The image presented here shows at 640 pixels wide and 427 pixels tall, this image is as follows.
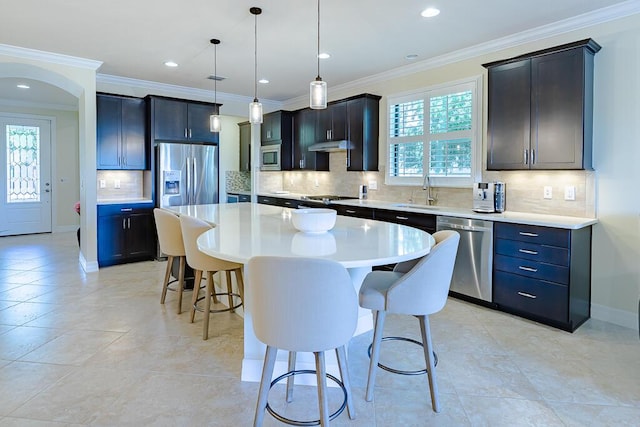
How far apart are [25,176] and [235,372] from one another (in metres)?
7.80

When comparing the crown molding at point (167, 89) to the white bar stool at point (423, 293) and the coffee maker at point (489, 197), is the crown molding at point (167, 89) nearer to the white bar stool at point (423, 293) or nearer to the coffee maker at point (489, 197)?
the coffee maker at point (489, 197)

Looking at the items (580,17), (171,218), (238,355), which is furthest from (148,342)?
(580,17)

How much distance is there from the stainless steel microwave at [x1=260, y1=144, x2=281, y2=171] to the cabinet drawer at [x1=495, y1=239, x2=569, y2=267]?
4.11 m

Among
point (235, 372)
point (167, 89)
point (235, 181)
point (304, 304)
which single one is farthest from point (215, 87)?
point (304, 304)

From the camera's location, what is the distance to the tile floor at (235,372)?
2082mm

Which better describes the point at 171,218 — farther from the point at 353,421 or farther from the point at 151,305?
the point at 353,421

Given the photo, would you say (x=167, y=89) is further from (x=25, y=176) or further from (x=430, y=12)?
(x=430, y=12)

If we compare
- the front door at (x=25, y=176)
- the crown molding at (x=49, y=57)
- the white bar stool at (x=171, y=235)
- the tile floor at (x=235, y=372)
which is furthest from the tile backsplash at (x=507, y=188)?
the front door at (x=25, y=176)

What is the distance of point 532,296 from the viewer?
3.39 meters

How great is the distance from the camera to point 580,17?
3.45m

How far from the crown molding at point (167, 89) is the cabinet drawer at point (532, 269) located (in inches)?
198

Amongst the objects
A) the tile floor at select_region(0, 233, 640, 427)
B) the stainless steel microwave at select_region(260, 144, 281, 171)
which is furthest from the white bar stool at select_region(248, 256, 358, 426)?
the stainless steel microwave at select_region(260, 144, 281, 171)

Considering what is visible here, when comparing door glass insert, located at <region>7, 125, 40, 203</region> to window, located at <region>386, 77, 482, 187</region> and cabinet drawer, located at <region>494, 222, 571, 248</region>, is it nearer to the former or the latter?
window, located at <region>386, 77, 482, 187</region>

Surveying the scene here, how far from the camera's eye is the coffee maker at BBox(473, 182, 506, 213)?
3.96 m
